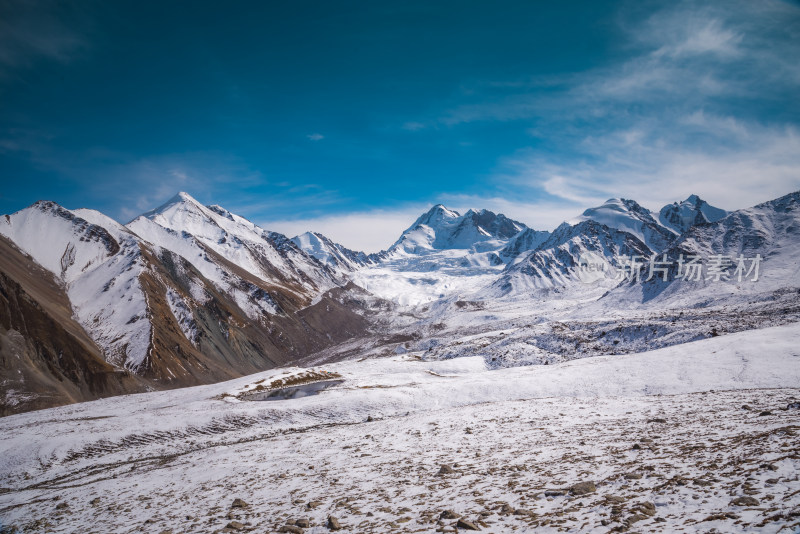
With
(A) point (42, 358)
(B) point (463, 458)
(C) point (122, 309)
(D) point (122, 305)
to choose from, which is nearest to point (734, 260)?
(B) point (463, 458)

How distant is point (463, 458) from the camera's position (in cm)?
1866

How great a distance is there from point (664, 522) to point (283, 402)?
40.5 meters

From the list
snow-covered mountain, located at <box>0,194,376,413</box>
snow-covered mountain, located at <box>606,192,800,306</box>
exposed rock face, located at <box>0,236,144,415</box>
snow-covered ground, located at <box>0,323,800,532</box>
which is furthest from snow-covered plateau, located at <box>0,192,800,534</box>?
snow-covered mountain, located at <box>606,192,800,306</box>

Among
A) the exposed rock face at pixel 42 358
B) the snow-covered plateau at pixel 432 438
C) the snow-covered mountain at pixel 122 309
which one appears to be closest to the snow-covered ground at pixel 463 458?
the snow-covered plateau at pixel 432 438

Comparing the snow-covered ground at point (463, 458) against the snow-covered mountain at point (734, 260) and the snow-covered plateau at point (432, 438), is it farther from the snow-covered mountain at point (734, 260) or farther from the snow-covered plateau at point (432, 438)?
the snow-covered mountain at point (734, 260)

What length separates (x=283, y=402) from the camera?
1734 inches

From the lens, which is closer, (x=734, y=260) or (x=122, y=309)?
(x=122, y=309)

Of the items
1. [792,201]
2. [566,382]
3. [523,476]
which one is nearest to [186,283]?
[566,382]

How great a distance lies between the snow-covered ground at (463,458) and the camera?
1053 centimetres

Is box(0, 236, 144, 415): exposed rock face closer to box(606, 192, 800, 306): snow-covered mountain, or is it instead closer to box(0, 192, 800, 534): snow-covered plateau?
box(0, 192, 800, 534): snow-covered plateau

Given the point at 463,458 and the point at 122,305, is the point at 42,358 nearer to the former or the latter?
the point at 122,305

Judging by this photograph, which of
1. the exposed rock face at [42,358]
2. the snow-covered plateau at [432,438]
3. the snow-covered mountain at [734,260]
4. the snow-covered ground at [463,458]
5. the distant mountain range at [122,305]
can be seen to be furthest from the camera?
the snow-covered mountain at [734,260]

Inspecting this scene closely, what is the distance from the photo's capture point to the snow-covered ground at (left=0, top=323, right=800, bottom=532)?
34.6 ft

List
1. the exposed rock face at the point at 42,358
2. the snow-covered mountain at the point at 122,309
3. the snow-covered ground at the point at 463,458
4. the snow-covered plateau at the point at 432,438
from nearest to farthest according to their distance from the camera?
1. the snow-covered ground at the point at 463,458
2. the snow-covered plateau at the point at 432,438
3. the exposed rock face at the point at 42,358
4. the snow-covered mountain at the point at 122,309
